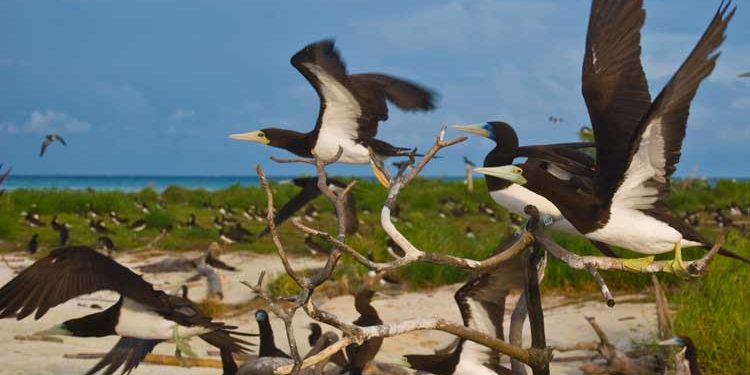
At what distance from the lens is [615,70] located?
346 centimetres

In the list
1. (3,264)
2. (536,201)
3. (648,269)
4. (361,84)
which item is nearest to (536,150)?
(536,201)

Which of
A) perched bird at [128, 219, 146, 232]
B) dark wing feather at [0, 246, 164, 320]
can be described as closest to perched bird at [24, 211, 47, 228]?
perched bird at [128, 219, 146, 232]

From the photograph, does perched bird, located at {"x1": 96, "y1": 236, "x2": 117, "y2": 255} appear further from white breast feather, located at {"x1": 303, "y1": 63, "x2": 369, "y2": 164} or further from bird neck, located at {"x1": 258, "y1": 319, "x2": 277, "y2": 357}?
white breast feather, located at {"x1": 303, "y1": 63, "x2": 369, "y2": 164}

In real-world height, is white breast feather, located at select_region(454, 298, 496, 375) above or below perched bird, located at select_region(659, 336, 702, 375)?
above

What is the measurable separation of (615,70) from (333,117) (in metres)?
2.91

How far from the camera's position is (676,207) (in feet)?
65.8

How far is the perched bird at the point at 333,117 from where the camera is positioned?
19.6 feet

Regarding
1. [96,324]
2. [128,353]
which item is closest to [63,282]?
[96,324]

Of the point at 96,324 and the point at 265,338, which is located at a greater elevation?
the point at 96,324

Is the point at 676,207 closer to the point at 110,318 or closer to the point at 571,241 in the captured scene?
the point at 571,241

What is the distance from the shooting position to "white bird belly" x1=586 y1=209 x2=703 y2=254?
111 inches

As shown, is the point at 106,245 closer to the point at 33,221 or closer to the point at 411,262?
the point at 33,221

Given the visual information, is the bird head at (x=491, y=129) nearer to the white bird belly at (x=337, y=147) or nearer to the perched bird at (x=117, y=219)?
the white bird belly at (x=337, y=147)

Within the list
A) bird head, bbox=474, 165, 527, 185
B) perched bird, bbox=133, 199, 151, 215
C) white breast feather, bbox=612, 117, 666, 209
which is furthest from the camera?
perched bird, bbox=133, 199, 151, 215
